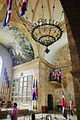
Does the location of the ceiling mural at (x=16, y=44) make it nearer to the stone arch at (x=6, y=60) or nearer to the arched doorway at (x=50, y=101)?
the stone arch at (x=6, y=60)

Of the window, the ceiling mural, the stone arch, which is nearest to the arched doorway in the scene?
the window

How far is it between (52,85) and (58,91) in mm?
1083

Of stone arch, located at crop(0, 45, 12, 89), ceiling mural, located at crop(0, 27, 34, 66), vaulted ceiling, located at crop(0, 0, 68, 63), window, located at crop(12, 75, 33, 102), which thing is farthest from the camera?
stone arch, located at crop(0, 45, 12, 89)

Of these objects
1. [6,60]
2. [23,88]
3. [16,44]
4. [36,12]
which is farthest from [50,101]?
[36,12]

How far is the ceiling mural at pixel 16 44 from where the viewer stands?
41.4ft

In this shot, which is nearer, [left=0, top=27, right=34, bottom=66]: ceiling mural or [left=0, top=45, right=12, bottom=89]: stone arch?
[left=0, top=27, right=34, bottom=66]: ceiling mural

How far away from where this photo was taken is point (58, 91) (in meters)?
14.3

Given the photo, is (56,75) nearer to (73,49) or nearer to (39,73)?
(39,73)

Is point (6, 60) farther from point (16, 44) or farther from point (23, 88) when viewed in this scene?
point (23, 88)

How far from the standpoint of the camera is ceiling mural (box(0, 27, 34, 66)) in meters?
12.6

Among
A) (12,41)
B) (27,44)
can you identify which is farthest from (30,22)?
(12,41)

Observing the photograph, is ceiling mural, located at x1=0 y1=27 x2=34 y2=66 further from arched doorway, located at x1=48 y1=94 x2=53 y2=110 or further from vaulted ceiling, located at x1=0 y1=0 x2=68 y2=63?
arched doorway, located at x1=48 y1=94 x2=53 y2=110

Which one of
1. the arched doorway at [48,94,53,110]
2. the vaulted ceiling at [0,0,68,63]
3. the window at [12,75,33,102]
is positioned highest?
the vaulted ceiling at [0,0,68,63]

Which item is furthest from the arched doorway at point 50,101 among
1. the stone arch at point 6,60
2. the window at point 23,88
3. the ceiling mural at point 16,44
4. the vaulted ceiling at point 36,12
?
the vaulted ceiling at point 36,12
